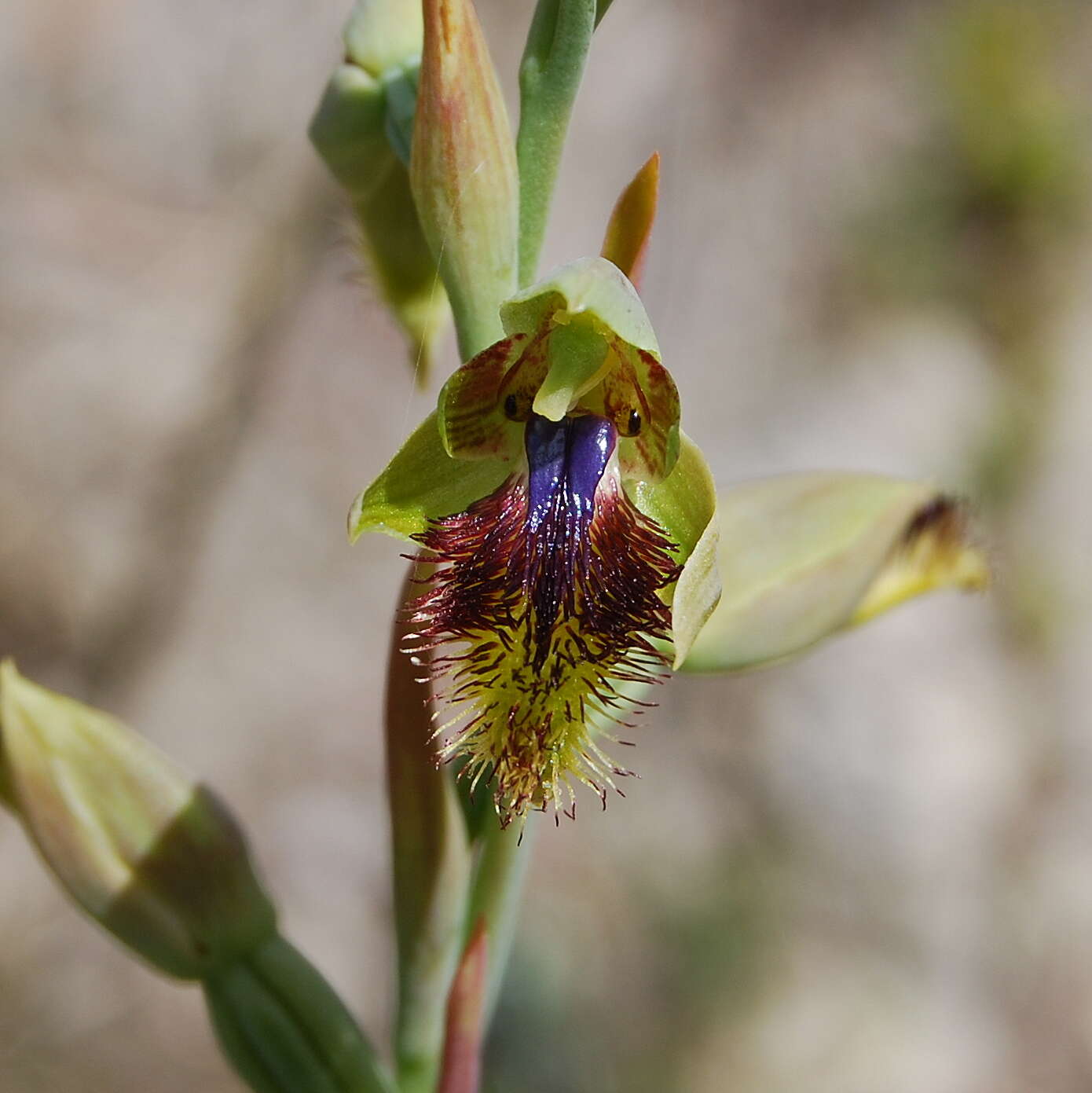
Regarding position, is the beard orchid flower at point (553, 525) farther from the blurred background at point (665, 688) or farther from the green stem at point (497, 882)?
the blurred background at point (665, 688)

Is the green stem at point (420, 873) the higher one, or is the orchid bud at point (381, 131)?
the orchid bud at point (381, 131)

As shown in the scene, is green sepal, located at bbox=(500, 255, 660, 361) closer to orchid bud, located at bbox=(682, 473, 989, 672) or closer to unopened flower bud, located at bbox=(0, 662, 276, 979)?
orchid bud, located at bbox=(682, 473, 989, 672)

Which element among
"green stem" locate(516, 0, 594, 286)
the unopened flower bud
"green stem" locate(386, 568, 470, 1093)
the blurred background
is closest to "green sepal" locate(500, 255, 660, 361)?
"green stem" locate(516, 0, 594, 286)

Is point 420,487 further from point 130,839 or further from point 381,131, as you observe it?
point 130,839

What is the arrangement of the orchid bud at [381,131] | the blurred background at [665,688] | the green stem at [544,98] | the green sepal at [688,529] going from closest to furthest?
the green sepal at [688,529] < the green stem at [544,98] < the orchid bud at [381,131] < the blurred background at [665,688]

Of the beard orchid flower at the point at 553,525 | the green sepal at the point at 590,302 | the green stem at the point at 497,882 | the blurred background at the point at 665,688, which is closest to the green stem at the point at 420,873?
the green stem at the point at 497,882

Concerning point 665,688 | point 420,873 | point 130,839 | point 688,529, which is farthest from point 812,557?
point 665,688
